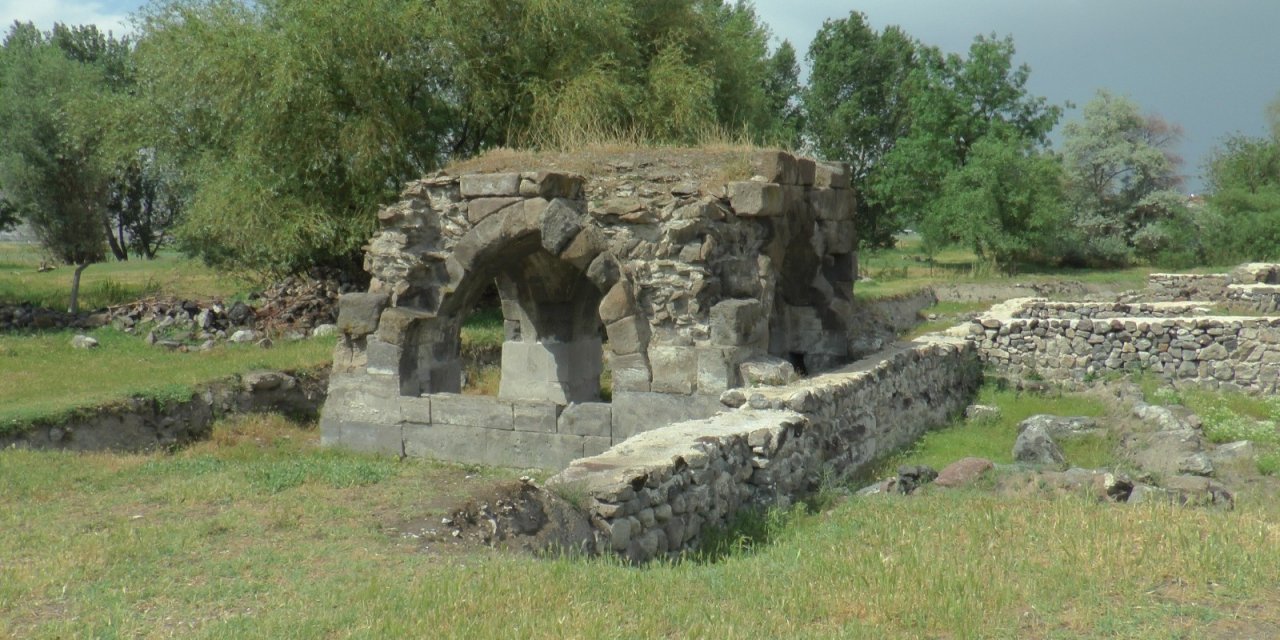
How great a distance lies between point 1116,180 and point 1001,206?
8.89 meters

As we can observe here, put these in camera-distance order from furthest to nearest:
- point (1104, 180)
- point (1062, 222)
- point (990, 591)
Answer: point (1104, 180), point (1062, 222), point (990, 591)

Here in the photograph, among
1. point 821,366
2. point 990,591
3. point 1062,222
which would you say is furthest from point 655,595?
point 1062,222

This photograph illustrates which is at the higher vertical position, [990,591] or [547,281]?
[547,281]

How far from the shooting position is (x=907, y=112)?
50.2 meters

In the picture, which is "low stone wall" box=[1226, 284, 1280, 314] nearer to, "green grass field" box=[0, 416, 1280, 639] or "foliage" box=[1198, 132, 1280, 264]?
"foliage" box=[1198, 132, 1280, 264]

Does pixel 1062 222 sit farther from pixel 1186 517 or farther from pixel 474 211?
Result: pixel 1186 517

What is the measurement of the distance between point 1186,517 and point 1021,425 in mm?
6283

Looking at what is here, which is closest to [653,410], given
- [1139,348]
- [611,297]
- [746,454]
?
[611,297]

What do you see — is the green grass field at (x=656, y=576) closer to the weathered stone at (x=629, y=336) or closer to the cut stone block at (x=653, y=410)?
the cut stone block at (x=653, y=410)

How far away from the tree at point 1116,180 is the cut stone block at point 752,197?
1309 inches

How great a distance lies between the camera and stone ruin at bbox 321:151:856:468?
1130cm

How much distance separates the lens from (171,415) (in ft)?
43.9

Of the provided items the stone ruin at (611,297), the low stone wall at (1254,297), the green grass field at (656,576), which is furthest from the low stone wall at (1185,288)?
the green grass field at (656,576)

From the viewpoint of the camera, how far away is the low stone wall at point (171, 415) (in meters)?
11.9
